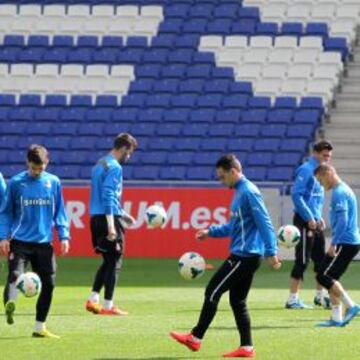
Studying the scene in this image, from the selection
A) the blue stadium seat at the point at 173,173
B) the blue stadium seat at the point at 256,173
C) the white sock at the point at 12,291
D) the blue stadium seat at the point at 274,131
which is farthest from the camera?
the blue stadium seat at the point at 274,131

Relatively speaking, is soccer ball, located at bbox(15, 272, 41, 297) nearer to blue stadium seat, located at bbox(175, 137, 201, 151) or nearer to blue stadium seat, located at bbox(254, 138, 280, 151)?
blue stadium seat, located at bbox(254, 138, 280, 151)

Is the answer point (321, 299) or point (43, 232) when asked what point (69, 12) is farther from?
point (43, 232)

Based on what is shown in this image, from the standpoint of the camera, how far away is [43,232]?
13.7 meters

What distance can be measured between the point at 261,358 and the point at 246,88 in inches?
960

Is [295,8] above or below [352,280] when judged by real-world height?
above

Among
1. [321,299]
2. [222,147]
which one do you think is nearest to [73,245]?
[222,147]

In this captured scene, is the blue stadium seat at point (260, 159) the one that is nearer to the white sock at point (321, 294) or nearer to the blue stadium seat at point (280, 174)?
the blue stadium seat at point (280, 174)

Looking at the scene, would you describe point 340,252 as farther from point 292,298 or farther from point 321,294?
point 321,294

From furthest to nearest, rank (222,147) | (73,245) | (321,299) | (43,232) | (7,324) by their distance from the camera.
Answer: (222,147)
(73,245)
(321,299)
(7,324)
(43,232)

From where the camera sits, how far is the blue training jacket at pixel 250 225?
476 inches

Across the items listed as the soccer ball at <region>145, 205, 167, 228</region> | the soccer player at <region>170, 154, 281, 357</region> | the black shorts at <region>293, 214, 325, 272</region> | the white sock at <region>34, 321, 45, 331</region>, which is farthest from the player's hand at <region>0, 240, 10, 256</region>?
the black shorts at <region>293, 214, 325, 272</region>

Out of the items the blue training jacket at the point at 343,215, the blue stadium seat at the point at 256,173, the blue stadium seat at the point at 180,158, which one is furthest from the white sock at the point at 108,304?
the blue stadium seat at the point at 180,158

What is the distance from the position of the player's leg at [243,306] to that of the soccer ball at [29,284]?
225 cm

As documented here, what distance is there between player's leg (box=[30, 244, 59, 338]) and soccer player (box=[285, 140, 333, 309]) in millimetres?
4582
